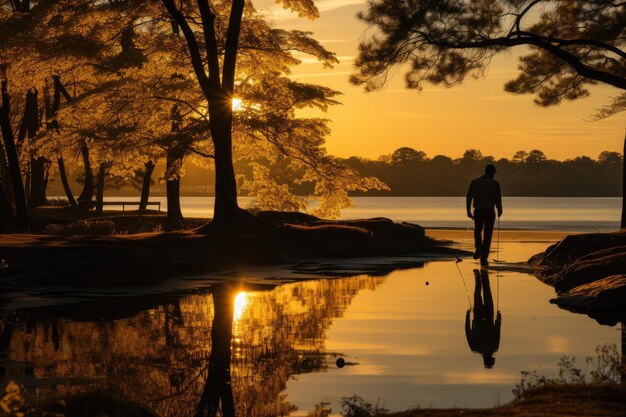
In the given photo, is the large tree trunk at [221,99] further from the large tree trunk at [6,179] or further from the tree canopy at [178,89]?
the large tree trunk at [6,179]

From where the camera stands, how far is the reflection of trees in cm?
946

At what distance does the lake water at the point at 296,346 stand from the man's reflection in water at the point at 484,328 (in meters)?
0.04

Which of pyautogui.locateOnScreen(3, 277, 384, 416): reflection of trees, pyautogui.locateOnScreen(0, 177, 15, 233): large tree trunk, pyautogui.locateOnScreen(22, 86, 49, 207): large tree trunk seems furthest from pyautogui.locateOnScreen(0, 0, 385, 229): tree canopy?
pyautogui.locateOnScreen(3, 277, 384, 416): reflection of trees

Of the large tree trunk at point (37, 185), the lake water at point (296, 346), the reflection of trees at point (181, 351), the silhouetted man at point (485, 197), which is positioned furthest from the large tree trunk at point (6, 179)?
Result: the reflection of trees at point (181, 351)

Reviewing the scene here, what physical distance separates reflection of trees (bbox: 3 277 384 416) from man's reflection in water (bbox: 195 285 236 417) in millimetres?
32

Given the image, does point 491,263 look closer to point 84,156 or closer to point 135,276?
point 135,276

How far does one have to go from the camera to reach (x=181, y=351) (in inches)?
476

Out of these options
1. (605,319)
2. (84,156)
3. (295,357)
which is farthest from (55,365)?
(84,156)

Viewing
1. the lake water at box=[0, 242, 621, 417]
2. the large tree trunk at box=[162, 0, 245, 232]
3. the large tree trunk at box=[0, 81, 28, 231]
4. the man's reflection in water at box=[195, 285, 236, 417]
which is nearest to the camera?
the man's reflection in water at box=[195, 285, 236, 417]

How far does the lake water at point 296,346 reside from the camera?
377 inches

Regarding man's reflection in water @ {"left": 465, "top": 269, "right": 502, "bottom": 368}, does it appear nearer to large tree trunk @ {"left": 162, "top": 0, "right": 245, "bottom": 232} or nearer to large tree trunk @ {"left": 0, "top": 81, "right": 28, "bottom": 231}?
large tree trunk @ {"left": 162, "top": 0, "right": 245, "bottom": 232}

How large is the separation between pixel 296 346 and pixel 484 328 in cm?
333

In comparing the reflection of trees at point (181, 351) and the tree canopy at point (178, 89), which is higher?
the tree canopy at point (178, 89)

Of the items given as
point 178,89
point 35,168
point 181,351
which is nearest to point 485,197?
point 181,351
